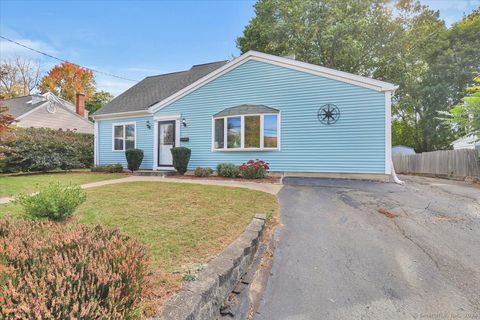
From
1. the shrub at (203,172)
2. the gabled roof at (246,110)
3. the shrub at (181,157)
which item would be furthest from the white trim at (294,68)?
the shrub at (203,172)

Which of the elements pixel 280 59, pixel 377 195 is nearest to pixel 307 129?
pixel 280 59

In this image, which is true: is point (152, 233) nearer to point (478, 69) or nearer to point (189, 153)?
point (189, 153)

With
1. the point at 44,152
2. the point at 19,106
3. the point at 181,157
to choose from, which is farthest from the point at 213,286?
the point at 19,106

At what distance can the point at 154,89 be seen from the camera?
1550 cm

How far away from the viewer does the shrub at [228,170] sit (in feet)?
33.6

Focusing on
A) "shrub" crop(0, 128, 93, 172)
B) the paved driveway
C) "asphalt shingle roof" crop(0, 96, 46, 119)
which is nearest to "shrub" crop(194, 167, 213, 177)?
the paved driveway

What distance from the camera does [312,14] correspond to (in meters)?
19.5

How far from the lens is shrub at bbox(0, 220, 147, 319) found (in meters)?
1.42

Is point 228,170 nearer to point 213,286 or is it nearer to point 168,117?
point 168,117

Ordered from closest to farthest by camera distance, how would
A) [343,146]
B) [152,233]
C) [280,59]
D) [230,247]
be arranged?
[230,247]
[152,233]
[343,146]
[280,59]

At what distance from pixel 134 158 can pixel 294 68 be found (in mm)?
8157

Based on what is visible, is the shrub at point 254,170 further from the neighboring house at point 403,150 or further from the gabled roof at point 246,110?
the neighboring house at point 403,150

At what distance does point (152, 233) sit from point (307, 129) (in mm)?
7614

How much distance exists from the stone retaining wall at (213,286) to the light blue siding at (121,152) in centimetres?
1076
